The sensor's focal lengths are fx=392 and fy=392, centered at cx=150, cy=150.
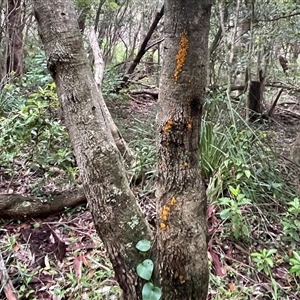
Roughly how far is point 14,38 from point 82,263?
15.4 feet

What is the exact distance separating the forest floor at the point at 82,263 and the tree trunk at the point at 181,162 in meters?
0.65

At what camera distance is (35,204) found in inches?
108

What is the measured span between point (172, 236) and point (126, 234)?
0.67 feet

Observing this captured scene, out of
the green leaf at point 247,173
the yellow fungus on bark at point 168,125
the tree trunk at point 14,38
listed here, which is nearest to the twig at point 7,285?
the yellow fungus on bark at point 168,125

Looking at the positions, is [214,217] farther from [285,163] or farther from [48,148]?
[48,148]

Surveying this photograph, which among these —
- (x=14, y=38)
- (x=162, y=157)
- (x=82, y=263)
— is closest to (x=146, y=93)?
(x=14, y=38)

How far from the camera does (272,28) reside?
455cm

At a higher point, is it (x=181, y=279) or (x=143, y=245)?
(x=143, y=245)

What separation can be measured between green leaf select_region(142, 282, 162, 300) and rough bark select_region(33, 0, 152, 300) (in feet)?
0.15

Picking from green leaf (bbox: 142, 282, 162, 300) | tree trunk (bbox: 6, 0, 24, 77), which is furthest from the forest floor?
tree trunk (bbox: 6, 0, 24, 77)

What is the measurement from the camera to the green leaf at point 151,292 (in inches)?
59.4

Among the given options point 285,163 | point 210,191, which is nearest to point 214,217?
point 210,191

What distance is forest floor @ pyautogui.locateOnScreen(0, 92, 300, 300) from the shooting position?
7.00 feet

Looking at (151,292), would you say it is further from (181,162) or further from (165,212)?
(181,162)
